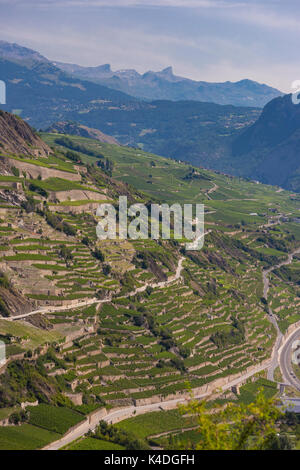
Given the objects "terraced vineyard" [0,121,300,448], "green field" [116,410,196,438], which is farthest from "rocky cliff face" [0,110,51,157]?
"green field" [116,410,196,438]

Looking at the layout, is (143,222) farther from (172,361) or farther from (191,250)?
(172,361)

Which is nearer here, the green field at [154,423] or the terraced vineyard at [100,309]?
the green field at [154,423]

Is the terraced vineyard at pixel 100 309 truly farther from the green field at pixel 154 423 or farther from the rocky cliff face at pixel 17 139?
the rocky cliff face at pixel 17 139

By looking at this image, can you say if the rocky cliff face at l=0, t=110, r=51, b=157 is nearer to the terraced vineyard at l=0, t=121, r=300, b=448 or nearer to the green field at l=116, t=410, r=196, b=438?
the terraced vineyard at l=0, t=121, r=300, b=448

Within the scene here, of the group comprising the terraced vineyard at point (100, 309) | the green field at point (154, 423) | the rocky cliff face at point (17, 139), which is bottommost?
the green field at point (154, 423)

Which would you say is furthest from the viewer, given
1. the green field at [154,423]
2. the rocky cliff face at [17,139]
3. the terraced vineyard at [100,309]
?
→ the rocky cliff face at [17,139]

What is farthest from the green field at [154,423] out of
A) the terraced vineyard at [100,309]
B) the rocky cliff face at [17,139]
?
the rocky cliff face at [17,139]
